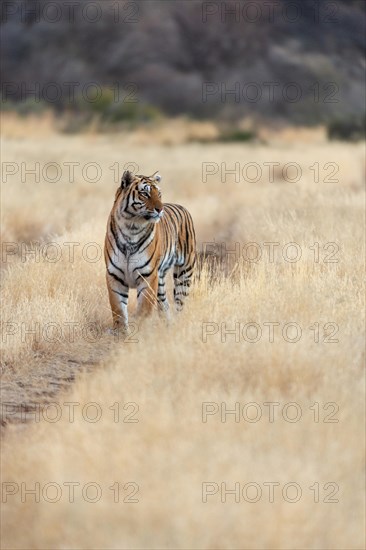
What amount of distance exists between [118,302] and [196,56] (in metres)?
29.0

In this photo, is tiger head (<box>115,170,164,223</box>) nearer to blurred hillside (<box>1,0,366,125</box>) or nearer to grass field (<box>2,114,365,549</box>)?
grass field (<box>2,114,365,549</box>)

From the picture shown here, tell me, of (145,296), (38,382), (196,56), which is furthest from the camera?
(196,56)

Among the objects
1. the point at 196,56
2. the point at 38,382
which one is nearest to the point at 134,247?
the point at 38,382

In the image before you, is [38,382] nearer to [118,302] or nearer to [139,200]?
[118,302]

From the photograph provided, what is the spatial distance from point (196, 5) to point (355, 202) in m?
25.5

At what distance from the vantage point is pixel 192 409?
5117 mm

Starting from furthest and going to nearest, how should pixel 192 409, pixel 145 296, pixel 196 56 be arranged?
pixel 196 56
pixel 145 296
pixel 192 409

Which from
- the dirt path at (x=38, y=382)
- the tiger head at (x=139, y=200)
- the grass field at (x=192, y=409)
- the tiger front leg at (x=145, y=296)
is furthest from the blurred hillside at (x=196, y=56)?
the dirt path at (x=38, y=382)

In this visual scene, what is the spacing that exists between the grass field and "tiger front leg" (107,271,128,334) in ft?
0.51

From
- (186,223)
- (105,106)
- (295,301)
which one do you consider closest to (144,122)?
(105,106)

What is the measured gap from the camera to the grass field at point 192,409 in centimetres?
436

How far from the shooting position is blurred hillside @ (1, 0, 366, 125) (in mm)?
30203

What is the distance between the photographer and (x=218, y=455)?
183 inches

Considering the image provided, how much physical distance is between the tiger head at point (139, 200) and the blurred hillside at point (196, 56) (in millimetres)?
19888
